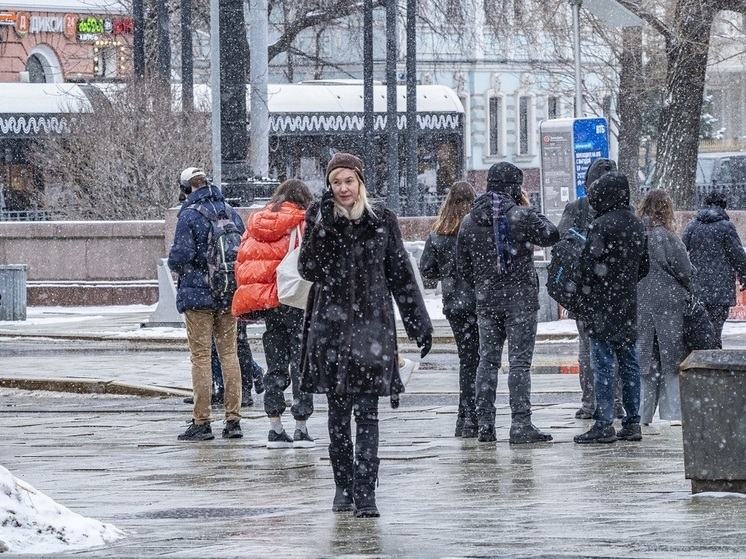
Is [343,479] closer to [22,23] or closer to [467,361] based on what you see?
[467,361]

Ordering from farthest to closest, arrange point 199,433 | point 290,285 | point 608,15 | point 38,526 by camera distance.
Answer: point 608,15, point 199,433, point 290,285, point 38,526

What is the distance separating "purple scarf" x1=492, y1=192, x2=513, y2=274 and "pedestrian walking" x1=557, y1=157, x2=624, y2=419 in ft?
1.91

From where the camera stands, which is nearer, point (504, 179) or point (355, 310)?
point (355, 310)

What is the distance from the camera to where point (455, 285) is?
11320 mm

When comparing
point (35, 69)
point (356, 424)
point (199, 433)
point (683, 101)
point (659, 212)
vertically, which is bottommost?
point (199, 433)

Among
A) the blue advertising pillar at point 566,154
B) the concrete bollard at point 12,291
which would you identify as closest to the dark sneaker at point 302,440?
the blue advertising pillar at point 566,154

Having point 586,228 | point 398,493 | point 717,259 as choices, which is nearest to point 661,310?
point 586,228

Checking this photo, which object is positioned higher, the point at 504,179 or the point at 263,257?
the point at 504,179

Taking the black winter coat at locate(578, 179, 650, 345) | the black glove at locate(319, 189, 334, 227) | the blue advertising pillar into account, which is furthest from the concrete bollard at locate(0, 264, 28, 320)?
the black glove at locate(319, 189, 334, 227)

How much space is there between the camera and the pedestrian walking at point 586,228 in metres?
11.4

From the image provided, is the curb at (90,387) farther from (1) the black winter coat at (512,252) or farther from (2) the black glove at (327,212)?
(2) the black glove at (327,212)

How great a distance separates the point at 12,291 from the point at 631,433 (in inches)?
574

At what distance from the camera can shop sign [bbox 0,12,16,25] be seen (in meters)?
52.7

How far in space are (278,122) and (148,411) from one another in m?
24.6
